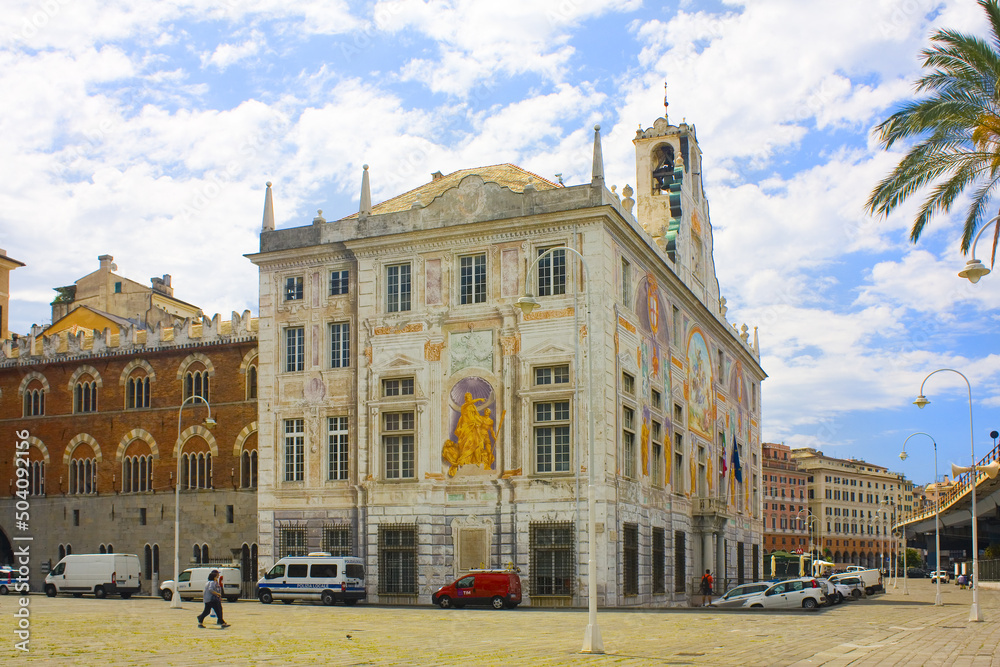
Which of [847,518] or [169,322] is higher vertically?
[169,322]

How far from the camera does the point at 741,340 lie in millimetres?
72438

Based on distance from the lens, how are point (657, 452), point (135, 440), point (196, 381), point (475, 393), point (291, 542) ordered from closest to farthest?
1. point (475, 393)
2. point (291, 542)
3. point (657, 452)
4. point (196, 381)
5. point (135, 440)

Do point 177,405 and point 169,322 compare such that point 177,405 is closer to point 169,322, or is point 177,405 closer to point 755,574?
point 169,322

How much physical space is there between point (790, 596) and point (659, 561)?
21.7ft

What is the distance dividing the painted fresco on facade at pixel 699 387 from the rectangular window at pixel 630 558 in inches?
460

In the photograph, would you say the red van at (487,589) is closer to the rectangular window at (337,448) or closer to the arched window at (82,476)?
the rectangular window at (337,448)

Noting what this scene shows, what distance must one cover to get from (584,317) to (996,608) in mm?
23925

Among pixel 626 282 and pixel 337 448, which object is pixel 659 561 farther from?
pixel 337 448

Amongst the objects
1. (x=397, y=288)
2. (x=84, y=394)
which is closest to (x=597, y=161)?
(x=397, y=288)

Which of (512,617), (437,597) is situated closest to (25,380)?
(437,597)

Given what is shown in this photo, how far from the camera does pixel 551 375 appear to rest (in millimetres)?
45250

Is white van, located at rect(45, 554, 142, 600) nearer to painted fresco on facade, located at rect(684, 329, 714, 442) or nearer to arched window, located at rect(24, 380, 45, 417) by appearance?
arched window, located at rect(24, 380, 45, 417)

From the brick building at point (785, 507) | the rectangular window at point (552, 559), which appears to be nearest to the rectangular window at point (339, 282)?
the rectangular window at point (552, 559)

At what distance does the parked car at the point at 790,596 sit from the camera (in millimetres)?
45719
